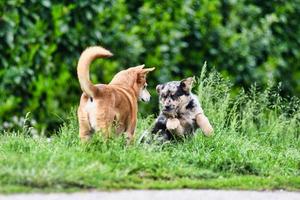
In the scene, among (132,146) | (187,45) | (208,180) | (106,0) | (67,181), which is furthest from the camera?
(187,45)

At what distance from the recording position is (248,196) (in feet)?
22.6

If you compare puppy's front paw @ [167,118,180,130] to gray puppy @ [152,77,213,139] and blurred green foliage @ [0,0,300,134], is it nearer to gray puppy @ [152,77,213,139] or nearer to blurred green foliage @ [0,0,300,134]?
gray puppy @ [152,77,213,139]

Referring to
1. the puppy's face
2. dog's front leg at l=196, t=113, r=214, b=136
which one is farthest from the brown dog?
dog's front leg at l=196, t=113, r=214, b=136

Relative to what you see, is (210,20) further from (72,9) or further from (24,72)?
(24,72)

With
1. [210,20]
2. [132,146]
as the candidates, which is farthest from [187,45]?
[132,146]

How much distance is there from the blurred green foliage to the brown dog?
7.19 feet

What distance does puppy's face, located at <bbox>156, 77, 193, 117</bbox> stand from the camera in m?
7.96

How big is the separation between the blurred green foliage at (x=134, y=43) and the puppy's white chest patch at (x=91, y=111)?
251 cm

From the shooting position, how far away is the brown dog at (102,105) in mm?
7480

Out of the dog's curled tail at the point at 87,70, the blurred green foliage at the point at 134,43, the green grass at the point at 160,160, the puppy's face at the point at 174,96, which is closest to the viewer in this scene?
the green grass at the point at 160,160

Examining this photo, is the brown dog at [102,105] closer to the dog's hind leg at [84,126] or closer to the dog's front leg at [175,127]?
the dog's hind leg at [84,126]

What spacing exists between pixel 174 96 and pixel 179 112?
0.15 metres

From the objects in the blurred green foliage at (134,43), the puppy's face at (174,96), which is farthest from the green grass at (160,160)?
the blurred green foliage at (134,43)

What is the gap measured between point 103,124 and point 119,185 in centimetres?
86
